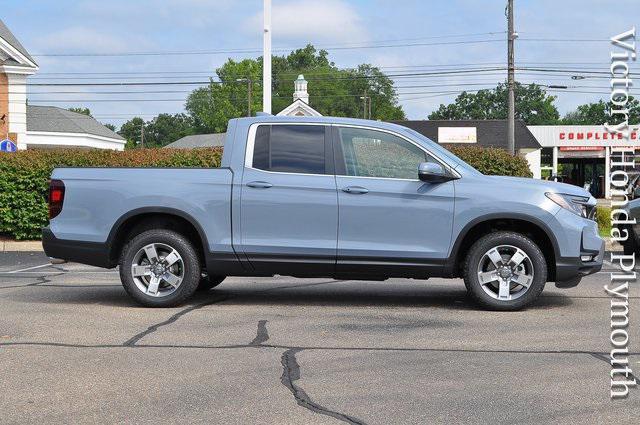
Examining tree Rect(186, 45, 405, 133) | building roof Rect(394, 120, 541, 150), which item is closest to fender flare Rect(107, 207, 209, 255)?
building roof Rect(394, 120, 541, 150)

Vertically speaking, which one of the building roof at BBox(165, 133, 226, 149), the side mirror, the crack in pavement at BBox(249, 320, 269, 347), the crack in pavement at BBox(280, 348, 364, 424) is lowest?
the crack in pavement at BBox(280, 348, 364, 424)

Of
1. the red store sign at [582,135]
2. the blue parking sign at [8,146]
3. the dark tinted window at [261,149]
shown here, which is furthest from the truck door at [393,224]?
the red store sign at [582,135]

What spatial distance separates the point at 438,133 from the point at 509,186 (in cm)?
5041

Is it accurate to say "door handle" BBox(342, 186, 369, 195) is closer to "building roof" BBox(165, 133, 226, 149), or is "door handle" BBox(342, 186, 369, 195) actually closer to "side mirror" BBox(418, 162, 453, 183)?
"side mirror" BBox(418, 162, 453, 183)

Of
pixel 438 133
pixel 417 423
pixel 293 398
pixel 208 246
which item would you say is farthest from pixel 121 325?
pixel 438 133

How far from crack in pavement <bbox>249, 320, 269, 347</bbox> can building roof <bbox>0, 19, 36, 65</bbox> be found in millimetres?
33859

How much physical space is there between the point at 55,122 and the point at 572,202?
173 ft

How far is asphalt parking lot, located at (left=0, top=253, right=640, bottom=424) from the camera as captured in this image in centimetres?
498

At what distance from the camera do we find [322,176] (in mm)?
8578

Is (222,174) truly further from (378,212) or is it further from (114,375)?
(114,375)

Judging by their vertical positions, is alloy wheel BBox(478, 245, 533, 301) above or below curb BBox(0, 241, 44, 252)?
above

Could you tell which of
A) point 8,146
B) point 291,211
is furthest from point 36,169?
point 291,211

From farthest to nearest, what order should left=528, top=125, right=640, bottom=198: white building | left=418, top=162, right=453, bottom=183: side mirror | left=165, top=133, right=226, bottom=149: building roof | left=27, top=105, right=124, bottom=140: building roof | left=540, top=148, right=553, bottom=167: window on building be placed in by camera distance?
left=165, top=133, right=226, bottom=149: building roof
left=540, top=148, right=553, bottom=167: window on building
left=528, top=125, right=640, bottom=198: white building
left=27, top=105, right=124, bottom=140: building roof
left=418, top=162, right=453, bottom=183: side mirror

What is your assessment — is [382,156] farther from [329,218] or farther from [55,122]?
[55,122]
